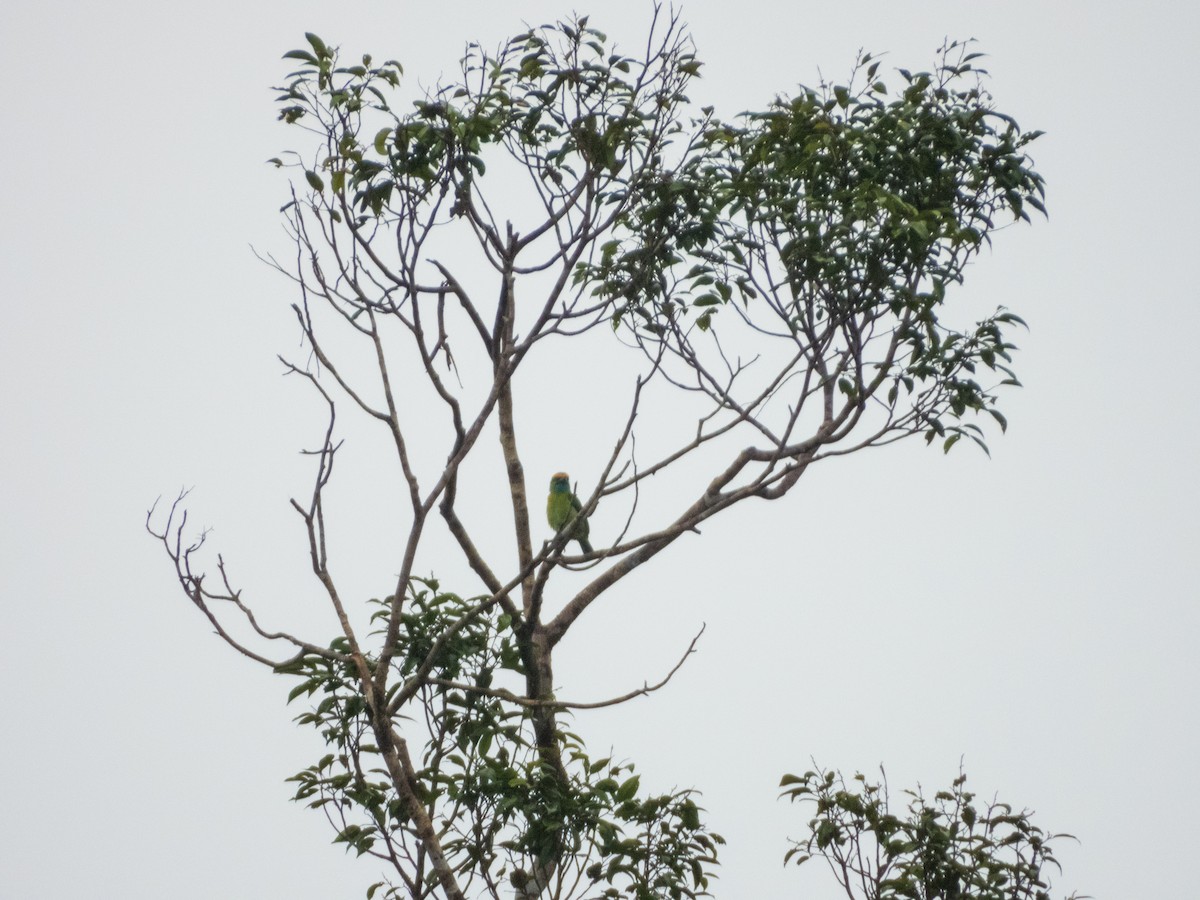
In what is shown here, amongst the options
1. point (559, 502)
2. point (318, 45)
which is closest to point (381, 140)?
point (318, 45)

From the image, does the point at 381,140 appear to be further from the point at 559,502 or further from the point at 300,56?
the point at 559,502

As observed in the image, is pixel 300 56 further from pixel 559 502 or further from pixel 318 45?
pixel 559 502

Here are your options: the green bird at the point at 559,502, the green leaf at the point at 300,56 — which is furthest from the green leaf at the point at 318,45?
the green bird at the point at 559,502

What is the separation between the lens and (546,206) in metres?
4.70

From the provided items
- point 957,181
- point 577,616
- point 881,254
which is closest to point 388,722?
point 577,616

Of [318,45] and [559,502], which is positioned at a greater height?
[559,502]

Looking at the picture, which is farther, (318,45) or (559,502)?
(559,502)

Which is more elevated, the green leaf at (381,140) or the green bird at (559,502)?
the green bird at (559,502)

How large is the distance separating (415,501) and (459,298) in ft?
3.26

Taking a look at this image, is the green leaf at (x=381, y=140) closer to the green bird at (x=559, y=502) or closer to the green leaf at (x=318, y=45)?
the green leaf at (x=318, y=45)

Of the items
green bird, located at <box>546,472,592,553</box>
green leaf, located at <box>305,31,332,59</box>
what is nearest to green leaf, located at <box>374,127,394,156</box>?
green leaf, located at <box>305,31,332,59</box>

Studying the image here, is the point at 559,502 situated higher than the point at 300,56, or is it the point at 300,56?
the point at 559,502

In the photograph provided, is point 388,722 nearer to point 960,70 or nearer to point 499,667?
point 499,667

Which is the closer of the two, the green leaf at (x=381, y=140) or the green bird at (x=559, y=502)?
the green leaf at (x=381, y=140)
